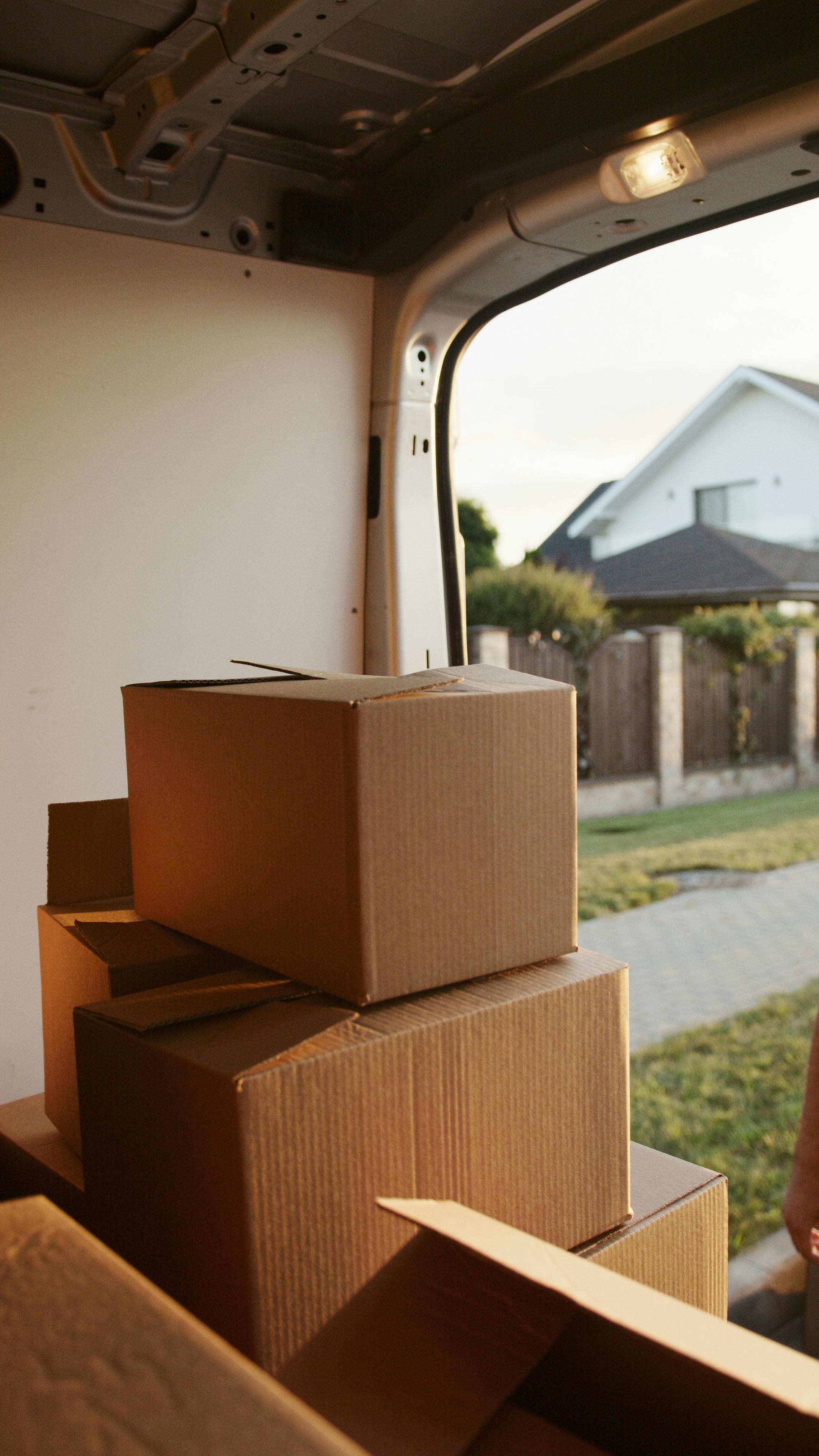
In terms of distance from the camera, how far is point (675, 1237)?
3.90 ft

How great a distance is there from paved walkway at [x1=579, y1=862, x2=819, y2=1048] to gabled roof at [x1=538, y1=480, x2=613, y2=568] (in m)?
9.66

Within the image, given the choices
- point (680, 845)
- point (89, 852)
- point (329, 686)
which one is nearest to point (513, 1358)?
point (329, 686)

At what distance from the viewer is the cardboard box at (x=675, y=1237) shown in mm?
1136

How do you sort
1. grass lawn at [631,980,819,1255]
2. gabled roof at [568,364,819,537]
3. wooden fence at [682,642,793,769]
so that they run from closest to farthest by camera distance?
grass lawn at [631,980,819,1255], wooden fence at [682,642,793,769], gabled roof at [568,364,819,537]

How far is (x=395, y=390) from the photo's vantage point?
2.33 m

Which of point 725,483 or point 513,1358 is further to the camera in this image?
point 725,483

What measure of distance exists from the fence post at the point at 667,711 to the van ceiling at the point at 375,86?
8253 mm

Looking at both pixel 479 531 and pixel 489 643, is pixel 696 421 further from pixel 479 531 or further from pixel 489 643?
pixel 489 643

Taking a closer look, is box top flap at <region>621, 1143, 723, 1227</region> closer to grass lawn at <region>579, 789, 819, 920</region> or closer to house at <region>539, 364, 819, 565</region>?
grass lawn at <region>579, 789, 819, 920</region>

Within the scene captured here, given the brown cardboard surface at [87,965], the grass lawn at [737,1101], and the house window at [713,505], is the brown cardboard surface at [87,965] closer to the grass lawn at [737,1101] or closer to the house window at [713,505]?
the grass lawn at [737,1101]

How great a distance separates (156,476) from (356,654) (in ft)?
1.84

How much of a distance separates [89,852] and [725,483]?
16458 mm

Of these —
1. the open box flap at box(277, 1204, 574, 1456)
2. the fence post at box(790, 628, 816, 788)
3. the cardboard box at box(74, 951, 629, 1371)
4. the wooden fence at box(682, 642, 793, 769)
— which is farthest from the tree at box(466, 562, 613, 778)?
the open box flap at box(277, 1204, 574, 1456)

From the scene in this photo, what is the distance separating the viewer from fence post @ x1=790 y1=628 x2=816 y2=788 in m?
11.4
